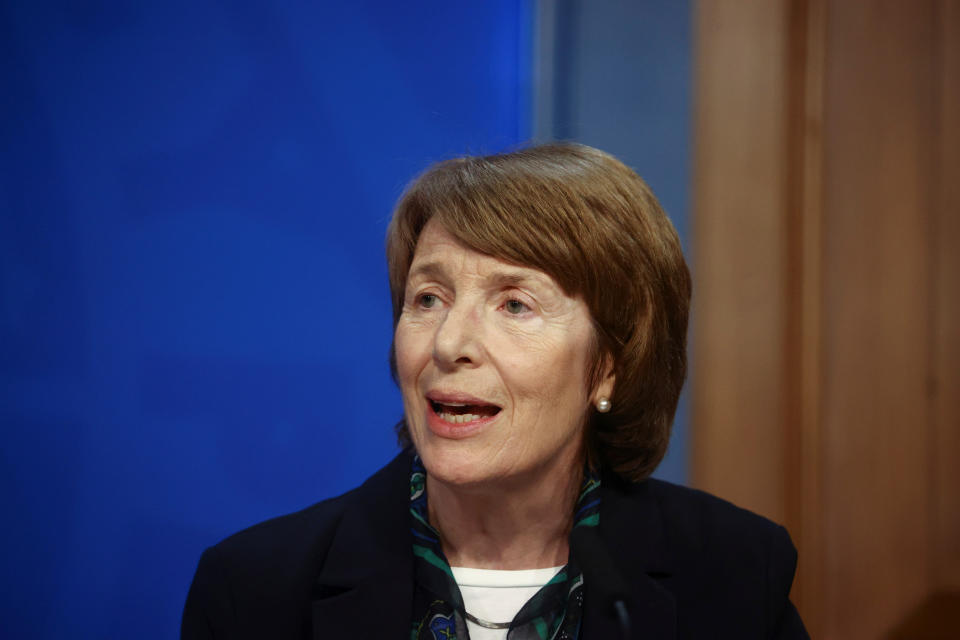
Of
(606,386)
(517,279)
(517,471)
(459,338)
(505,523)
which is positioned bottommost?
(505,523)

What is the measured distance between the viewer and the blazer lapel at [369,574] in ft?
4.27

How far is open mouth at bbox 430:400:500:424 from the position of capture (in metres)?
1.31

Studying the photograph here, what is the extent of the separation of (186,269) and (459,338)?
2.50ft

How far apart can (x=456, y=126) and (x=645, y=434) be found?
3.00ft

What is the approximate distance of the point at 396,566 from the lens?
4.47 feet

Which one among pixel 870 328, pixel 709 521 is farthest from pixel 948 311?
pixel 709 521

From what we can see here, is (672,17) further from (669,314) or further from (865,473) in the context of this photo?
(865,473)

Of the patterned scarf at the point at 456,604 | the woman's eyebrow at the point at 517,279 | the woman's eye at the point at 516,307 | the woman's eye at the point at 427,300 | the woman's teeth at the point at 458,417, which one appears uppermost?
the woman's eyebrow at the point at 517,279

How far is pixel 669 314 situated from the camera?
4.93ft

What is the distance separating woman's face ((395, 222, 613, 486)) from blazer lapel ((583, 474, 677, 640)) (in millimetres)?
208

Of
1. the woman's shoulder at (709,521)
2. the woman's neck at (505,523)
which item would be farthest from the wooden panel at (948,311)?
the woman's neck at (505,523)

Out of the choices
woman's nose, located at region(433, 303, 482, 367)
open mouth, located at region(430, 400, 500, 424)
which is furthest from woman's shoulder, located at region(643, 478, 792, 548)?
woman's nose, located at region(433, 303, 482, 367)

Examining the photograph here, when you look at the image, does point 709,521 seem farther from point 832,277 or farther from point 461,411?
point 832,277

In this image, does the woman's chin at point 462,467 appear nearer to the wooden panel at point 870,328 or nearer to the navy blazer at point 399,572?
the navy blazer at point 399,572
